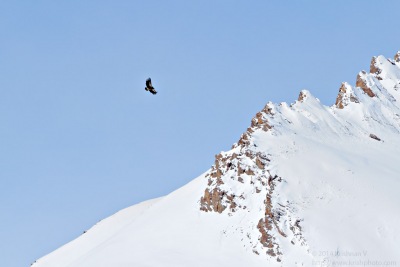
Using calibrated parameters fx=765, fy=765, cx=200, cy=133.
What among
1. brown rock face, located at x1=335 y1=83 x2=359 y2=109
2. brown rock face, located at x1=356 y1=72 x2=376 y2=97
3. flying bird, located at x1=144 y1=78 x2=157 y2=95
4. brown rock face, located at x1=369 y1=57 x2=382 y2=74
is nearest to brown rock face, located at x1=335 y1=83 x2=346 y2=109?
brown rock face, located at x1=335 y1=83 x2=359 y2=109

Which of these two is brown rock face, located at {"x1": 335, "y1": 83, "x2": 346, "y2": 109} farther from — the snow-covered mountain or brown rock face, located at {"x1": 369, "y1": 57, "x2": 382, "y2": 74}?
brown rock face, located at {"x1": 369, "y1": 57, "x2": 382, "y2": 74}

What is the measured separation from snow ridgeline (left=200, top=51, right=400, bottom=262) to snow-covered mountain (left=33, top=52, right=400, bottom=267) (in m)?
0.11

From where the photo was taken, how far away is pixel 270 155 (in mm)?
69688

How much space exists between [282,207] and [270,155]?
8.10 meters

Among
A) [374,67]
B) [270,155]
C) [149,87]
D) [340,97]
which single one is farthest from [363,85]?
[149,87]

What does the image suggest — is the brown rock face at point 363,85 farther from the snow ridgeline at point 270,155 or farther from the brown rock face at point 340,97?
the brown rock face at point 340,97

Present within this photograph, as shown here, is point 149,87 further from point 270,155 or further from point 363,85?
point 363,85

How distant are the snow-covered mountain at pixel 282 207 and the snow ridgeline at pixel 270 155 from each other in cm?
11

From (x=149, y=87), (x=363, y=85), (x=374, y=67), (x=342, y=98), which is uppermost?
(x=374, y=67)

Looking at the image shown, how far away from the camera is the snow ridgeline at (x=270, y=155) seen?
6138cm

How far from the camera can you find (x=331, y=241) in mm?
59188

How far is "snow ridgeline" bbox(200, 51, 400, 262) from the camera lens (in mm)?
61375

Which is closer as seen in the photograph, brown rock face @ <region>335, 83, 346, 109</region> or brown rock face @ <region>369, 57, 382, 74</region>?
brown rock face @ <region>335, 83, 346, 109</region>

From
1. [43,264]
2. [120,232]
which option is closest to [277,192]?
[120,232]
